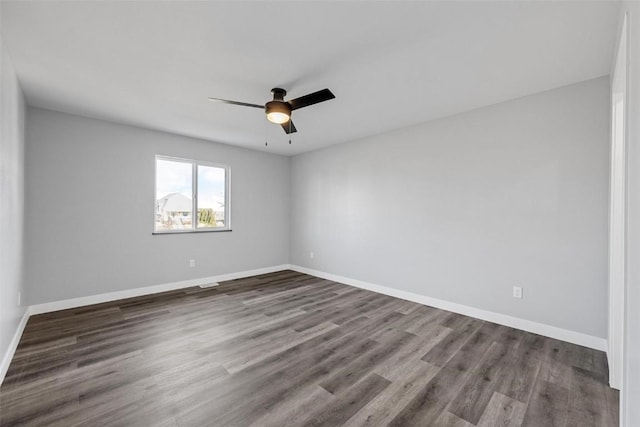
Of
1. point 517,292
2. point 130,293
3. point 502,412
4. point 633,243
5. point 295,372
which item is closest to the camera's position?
point 633,243

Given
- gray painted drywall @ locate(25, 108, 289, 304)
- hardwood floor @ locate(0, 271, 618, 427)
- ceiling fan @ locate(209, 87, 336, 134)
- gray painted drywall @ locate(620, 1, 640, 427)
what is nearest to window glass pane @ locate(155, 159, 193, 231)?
gray painted drywall @ locate(25, 108, 289, 304)

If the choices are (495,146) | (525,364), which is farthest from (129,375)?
(495,146)

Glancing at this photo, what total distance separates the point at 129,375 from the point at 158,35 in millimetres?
2622

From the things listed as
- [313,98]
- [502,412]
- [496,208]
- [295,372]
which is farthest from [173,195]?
[502,412]

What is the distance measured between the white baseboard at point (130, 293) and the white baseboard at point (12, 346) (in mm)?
212

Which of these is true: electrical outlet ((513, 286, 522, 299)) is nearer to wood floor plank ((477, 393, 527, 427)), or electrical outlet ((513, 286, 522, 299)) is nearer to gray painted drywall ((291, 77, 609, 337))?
gray painted drywall ((291, 77, 609, 337))

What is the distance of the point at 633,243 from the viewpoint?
3.70 feet

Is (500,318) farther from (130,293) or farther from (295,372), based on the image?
(130,293)

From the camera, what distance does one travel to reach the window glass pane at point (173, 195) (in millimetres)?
4465

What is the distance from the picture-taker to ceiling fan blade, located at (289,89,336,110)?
2.41 metres

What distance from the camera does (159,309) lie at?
3617 mm

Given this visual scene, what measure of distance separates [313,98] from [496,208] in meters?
2.47

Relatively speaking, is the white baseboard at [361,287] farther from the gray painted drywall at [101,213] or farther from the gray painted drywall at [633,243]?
the gray painted drywall at [633,243]

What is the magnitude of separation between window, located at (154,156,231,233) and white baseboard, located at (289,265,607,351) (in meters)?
2.84
